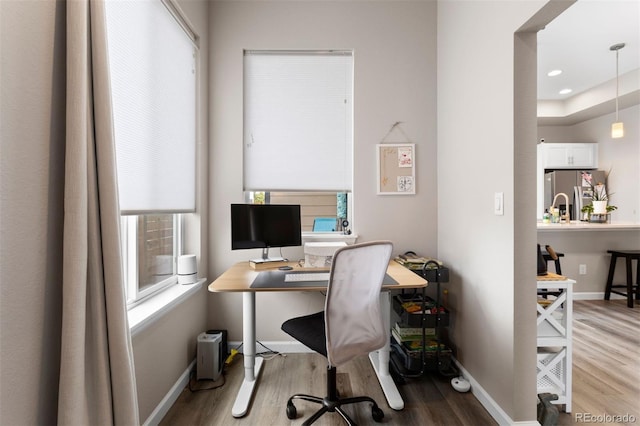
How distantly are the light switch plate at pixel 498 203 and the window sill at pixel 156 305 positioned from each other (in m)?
1.98

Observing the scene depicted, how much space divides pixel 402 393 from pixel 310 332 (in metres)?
0.85

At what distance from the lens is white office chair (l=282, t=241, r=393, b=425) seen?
135 cm

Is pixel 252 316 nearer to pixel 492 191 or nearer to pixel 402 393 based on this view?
pixel 402 393

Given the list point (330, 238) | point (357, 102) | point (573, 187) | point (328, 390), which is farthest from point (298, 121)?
point (573, 187)

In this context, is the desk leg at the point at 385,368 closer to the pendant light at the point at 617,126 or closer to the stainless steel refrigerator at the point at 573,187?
the pendant light at the point at 617,126

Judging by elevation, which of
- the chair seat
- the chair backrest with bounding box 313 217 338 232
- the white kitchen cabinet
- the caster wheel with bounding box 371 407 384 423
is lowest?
the caster wheel with bounding box 371 407 384 423

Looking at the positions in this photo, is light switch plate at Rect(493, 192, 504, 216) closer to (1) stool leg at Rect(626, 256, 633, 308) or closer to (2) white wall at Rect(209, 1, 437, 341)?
(2) white wall at Rect(209, 1, 437, 341)

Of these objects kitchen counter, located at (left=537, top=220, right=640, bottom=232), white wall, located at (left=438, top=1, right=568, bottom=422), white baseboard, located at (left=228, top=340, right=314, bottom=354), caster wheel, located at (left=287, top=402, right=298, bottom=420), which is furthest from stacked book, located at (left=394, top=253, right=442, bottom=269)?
kitchen counter, located at (left=537, top=220, right=640, bottom=232)

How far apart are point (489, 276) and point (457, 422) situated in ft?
A: 2.80

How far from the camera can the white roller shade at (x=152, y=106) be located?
135 cm

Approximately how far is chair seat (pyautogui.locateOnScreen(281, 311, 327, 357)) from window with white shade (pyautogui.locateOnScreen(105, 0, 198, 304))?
0.90 metres

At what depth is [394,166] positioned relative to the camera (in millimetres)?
2396

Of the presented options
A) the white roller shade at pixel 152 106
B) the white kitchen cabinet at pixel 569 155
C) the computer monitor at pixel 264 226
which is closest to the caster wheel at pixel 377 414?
the computer monitor at pixel 264 226

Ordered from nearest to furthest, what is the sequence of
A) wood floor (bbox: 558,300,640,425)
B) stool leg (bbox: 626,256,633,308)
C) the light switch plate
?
the light switch plate
wood floor (bbox: 558,300,640,425)
stool leg (bbox: 626,256,633,308)
